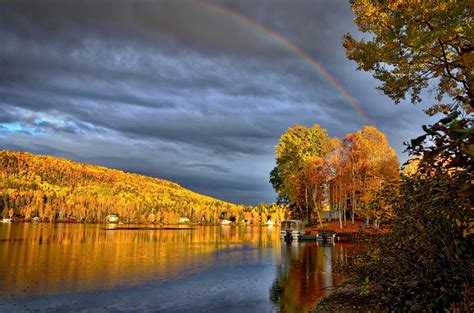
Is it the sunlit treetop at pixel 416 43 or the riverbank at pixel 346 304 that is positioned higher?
the sunlit treetop at pixel 416 43

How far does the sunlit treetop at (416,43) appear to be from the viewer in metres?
11.4

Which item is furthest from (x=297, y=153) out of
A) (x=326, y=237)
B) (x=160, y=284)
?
(x=160, y=284)

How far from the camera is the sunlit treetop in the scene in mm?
11430

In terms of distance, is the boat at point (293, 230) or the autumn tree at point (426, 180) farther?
the boat at point (293, 230)

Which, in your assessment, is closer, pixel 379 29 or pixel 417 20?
pixel 417 20

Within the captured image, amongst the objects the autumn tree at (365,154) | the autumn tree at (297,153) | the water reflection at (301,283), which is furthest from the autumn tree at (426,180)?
the autumn tree at (297,153)

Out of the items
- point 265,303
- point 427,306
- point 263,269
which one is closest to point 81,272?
point 263,269

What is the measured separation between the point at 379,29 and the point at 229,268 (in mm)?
21855

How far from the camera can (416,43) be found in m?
11.7

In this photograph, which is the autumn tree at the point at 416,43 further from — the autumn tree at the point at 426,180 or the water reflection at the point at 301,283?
the water reflection at the point at 301,283

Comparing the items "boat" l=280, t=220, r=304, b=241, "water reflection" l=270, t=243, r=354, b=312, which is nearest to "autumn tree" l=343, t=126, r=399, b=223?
"boat" l=280, t=220, r=304, b=241

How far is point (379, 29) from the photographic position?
14.1 metres

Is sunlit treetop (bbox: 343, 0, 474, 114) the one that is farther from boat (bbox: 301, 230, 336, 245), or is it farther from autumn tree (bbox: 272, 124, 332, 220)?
autumn tree (bbox: 272, 124, 332, 220)

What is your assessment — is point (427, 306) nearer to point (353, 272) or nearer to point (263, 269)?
point (353, 272)
